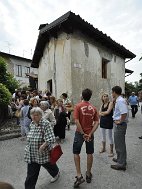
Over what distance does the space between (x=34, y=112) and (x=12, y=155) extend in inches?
133

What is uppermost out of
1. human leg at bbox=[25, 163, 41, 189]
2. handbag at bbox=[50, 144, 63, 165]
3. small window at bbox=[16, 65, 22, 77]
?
small window at bbox=[16, 65, 22, 77]

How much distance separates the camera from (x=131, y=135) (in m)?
10.5

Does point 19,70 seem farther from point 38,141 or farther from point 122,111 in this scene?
point 38,141

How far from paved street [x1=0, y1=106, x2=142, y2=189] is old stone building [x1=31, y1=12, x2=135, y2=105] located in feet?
19.5

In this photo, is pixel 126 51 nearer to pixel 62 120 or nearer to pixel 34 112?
pixel 62 120

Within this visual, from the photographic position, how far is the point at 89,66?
15.0 metres

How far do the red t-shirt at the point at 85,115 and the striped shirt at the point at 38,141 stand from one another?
0.85m

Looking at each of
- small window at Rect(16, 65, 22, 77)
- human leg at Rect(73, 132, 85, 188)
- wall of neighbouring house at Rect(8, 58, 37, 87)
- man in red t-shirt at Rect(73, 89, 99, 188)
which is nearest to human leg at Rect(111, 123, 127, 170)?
man in red t-shirt at Rect(73, 89, 99, 188)

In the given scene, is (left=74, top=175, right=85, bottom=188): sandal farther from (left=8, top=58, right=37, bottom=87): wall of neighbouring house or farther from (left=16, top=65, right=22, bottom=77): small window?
(left=16, top=65, right=22, bottom=77): small window

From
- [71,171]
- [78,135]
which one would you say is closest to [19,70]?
[71,171]

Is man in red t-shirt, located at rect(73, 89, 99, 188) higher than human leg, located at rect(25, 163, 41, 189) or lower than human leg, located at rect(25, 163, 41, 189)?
higher

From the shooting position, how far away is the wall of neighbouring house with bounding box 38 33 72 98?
1368 centimetres

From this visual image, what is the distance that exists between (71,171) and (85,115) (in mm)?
1577

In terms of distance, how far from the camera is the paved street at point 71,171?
534 centimetres
